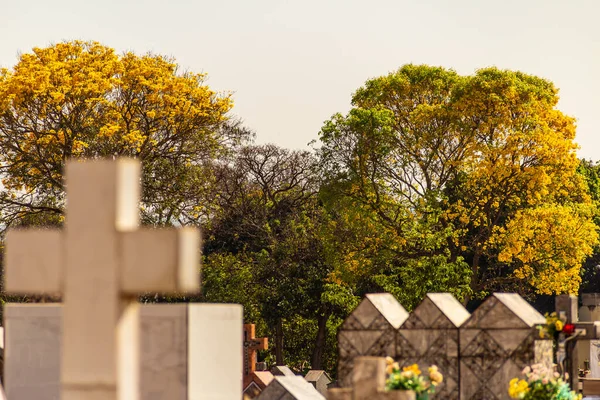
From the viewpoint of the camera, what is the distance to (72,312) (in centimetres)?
430

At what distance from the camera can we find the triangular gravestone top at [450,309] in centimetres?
1054

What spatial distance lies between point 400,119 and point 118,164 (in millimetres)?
27740

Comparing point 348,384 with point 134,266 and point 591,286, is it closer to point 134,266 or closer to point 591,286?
point 134,266

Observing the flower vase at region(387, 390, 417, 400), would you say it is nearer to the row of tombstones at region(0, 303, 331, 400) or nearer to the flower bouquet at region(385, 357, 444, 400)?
the flower bouquet at region(385, 357, 444, 400)

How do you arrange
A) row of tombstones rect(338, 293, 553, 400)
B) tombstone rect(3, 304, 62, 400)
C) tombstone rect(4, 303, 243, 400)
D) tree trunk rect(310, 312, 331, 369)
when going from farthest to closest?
tree trunk rect(310, 312, 331, 369)
row of tombstones rect(338, 293, 553, 400)
tombstone rect(3, 304, 62, 400)
tombstone rect(4, 303, 243, 400)

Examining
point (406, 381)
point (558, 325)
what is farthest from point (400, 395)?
point (558, 325)

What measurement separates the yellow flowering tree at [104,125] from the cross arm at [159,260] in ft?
85.8

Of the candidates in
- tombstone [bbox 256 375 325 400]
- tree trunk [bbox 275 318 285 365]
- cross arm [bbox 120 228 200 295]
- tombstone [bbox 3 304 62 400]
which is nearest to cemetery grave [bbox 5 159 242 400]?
cross arm [bbox 120 228 200 295]

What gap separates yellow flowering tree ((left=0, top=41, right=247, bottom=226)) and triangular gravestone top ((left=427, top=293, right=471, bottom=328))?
66.6ft

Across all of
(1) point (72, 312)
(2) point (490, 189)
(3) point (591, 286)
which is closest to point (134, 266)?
(1) point (72, 312)

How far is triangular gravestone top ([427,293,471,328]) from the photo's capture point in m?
10.5

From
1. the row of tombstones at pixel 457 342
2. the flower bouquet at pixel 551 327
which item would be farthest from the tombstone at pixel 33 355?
the flower bouquet at pixel 551 327

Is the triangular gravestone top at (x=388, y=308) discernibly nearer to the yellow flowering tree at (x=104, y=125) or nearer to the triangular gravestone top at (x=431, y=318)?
the triangular gravestone top at (x=431, y=318)

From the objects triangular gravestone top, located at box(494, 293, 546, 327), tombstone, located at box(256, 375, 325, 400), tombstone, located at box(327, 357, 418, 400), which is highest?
triangular gravestone top, located at box(494, 293, 546, 327)
